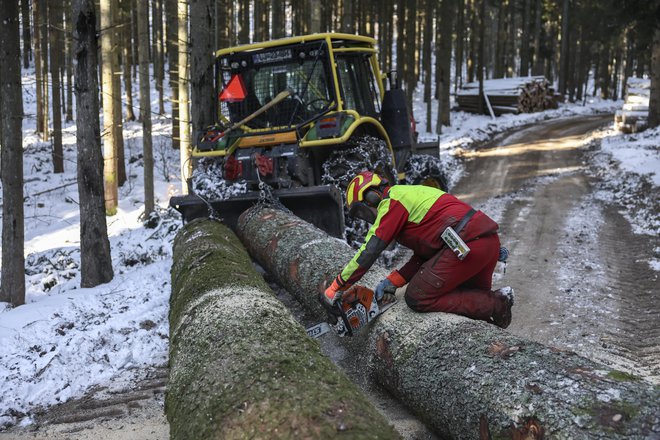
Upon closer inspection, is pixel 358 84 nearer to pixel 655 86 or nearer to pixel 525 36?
pixel 655 86

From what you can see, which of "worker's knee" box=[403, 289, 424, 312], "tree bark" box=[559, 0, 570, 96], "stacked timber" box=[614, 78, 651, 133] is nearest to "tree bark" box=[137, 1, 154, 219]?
"worker's knee" box=[403, 289, 424, 312]

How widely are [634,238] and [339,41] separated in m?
5.15

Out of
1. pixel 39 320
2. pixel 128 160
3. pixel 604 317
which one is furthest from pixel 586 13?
pixel 39 320

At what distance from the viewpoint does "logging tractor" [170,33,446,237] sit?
755 cm

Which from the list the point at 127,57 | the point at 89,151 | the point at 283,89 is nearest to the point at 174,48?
the point at 127,57

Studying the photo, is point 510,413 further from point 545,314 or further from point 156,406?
point 545,314

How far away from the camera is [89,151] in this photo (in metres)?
7.36

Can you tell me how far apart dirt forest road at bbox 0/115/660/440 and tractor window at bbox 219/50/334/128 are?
3391mm

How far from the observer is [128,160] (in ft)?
68.9

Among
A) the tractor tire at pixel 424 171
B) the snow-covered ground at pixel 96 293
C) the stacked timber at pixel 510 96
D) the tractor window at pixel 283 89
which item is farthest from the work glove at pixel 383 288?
the stacked timber at pixel 510 96

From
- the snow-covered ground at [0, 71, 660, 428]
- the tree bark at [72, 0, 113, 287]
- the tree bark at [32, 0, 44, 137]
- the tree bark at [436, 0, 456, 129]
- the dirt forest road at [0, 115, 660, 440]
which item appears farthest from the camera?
the tree bark at [436, 0, 456, 129]

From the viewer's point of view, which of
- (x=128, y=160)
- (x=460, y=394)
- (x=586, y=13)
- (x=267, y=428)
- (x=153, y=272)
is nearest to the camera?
(x=267, y=428)

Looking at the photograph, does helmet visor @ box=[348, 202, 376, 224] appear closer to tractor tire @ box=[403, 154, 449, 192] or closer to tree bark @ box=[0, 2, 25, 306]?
tractor tire @ box=[403, 154, 449, 192]

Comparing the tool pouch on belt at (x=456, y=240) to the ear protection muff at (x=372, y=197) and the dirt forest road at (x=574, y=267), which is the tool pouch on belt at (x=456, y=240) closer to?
the ear protection muff at (x=372, y=197)
